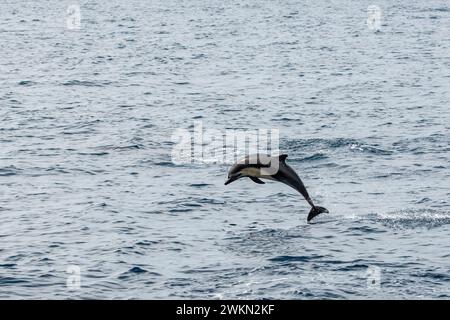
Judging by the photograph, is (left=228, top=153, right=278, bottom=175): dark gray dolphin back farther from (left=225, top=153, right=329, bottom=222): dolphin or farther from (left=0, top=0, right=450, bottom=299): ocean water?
(left=0, top=0, right=450, bottom=299): ocean water

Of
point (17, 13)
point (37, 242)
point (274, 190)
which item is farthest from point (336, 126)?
point (17, 13)

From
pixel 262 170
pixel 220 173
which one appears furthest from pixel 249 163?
pixel 220 173

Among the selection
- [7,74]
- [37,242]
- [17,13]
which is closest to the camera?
[37,242]

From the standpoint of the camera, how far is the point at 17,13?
145875mm

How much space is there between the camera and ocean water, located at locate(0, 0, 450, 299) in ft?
109

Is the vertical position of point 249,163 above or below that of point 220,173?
above

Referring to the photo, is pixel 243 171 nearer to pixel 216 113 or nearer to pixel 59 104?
pixel 216 113

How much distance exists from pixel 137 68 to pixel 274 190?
46.5 metres

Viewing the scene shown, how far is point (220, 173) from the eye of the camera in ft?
Result: 157

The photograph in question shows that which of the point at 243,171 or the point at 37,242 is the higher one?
the point at 243,171

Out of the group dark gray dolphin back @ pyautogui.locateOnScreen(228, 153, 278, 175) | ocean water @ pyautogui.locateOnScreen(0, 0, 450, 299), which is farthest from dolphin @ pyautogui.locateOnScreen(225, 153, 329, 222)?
ocean water @ pyautogui.locateOnScreen(0, 0, 450, 299)

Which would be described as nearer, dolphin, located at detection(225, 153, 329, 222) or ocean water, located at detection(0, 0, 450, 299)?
dolphin, located at detection(225, 153, 329, 222)

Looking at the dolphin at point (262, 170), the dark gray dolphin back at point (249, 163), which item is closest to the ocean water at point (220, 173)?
the dolphin at point (262, 170)

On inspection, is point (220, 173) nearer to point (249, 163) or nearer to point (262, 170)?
point (262, 170)
